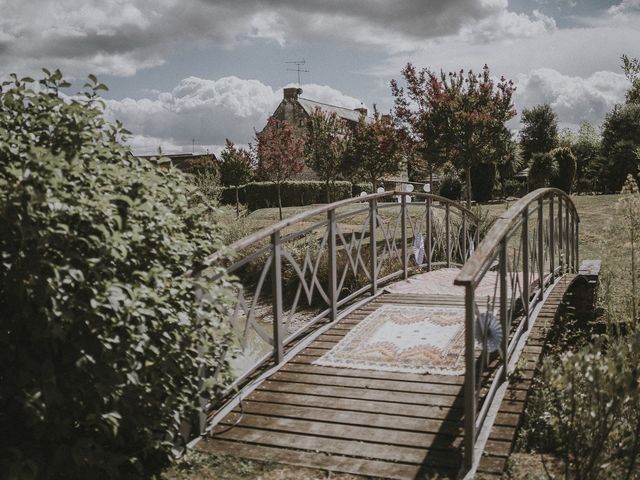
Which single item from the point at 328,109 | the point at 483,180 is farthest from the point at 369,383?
the point at 328,109

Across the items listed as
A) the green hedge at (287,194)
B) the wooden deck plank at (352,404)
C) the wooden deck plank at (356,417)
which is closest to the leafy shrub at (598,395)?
the wooden deck plank at (356,417)

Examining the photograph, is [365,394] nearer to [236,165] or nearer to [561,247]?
[561,247]

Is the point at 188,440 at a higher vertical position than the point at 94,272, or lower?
lower

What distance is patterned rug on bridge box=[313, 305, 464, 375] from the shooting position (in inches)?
206

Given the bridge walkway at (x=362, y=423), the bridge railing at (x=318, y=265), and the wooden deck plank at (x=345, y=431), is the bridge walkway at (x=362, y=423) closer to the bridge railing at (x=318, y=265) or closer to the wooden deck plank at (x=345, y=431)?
the wooden deck plank at (x=345, y=431)

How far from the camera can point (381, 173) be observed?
21.6m

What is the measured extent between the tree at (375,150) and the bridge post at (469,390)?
53.7ft

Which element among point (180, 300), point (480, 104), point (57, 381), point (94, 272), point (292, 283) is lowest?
point (292, 283)

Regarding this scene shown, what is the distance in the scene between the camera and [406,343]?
5.76 metres

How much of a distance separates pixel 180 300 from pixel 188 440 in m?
1.17

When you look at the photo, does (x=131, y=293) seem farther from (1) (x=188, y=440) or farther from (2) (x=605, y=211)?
(2) (x=605, y=211)

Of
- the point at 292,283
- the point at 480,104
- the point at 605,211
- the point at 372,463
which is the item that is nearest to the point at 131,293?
the point at 372,463

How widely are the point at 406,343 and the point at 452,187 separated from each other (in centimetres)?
2573

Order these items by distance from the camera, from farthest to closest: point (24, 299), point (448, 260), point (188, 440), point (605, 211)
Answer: point (605, 211)
point (448, 260)
point (188, 440)
point (24, 299)
